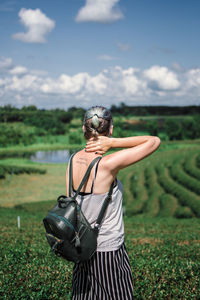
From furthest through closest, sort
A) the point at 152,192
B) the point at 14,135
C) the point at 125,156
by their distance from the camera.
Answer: the point at 14,135 < the point at 152,192 < the point at 125,156

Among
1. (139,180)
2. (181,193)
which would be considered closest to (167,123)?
(139,180)

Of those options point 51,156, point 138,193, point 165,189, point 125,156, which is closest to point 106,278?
point 125,156

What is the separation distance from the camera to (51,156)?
93938 millimetres

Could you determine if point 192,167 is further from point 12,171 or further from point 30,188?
point 12,171

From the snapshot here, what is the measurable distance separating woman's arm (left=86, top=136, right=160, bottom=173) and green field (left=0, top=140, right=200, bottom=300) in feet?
8.92

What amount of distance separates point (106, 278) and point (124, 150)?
47.9 inches

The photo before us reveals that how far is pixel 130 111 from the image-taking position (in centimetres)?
14312

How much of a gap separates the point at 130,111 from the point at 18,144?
2450 inches

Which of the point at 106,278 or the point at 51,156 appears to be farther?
the point at 51,156

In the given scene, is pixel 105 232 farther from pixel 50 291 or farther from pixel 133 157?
pixel 50 291

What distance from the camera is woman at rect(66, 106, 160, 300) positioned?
2721 millimetres

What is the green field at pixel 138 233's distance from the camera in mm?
4641

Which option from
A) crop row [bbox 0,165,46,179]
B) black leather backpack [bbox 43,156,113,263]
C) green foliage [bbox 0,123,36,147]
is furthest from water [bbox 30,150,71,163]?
black leather backpack [bbox 43,156,113,263]

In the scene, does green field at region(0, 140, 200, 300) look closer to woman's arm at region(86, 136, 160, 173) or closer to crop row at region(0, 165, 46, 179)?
crop row at region(0, 165, 46, 179)
